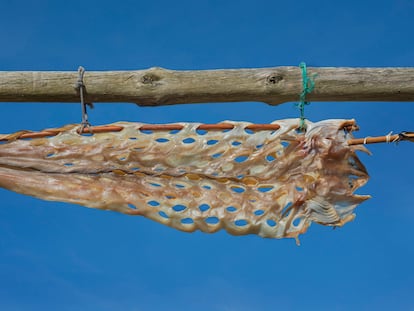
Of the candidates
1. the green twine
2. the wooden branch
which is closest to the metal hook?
the wooden branch

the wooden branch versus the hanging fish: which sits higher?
the wooden branch

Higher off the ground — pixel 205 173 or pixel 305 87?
pixel 305 87

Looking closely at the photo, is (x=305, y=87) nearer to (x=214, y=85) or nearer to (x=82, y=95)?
(x=214, y=85)

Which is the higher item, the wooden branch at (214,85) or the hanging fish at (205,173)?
the wooden branch at (214,85)

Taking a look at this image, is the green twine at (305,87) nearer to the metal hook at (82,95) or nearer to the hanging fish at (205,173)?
the hanging fish at (205,173)

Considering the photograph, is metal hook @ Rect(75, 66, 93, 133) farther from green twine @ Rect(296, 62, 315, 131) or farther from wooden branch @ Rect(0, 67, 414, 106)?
green twine @ Rect(296, 62, 315, 131)

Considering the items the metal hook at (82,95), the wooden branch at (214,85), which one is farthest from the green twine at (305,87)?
the metal hook at (82,95)

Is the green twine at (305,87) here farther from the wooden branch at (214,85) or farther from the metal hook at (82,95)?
the metal hook at (82,95)

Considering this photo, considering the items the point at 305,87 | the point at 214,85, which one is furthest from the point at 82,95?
the point at 305,87

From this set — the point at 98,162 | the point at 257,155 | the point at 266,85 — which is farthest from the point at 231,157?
the point at 98,162

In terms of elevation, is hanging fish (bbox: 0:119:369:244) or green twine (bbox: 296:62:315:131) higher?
green twine (bbox: 296:62:315:131)
